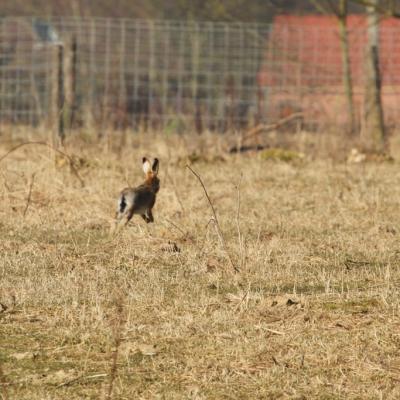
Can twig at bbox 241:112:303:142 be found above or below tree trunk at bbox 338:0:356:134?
below

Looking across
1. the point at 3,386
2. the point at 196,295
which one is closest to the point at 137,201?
the point at 196,295

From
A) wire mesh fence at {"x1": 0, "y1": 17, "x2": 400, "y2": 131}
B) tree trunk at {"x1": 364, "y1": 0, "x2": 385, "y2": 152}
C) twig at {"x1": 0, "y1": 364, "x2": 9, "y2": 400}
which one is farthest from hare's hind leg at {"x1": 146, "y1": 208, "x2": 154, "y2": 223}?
tree trunk at {"x1": 364, "y1": 0, "x2": 385, "y2": 152}

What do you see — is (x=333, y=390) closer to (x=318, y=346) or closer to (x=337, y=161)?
(x=318, y=346)

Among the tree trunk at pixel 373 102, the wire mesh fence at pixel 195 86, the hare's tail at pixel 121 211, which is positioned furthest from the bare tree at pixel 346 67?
the hare's tail at pixel 121 211

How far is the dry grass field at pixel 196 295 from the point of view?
4.85m

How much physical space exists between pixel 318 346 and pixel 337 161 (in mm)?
9228

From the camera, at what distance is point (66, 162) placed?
11.2m

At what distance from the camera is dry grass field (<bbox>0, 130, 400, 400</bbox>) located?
4.85 m

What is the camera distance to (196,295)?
6309 millimetres

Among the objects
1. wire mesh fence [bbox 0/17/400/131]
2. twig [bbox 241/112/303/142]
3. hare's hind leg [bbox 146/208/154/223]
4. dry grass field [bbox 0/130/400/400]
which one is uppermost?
wire mesh fence [bbox 0/17/400/131]

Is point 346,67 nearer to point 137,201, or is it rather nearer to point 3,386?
point 137,201

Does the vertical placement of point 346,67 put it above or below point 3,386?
above

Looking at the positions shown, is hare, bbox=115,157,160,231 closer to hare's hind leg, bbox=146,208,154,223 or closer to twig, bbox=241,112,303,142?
hare's hind leg, bbox=146,208,154,223

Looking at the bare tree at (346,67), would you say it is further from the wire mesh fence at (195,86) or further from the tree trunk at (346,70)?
the wire mesh fence at (195,86)
